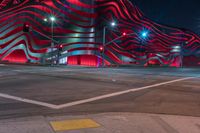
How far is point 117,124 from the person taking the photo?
261 inches

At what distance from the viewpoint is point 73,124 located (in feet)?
21.6

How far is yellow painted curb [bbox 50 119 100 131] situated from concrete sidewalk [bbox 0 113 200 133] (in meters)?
0.03

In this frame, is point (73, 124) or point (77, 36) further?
point (77, 36)

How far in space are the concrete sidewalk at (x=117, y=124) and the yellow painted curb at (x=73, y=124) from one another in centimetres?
3

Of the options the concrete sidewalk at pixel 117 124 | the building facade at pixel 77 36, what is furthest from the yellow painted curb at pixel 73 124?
the building facade at pixel 77 36

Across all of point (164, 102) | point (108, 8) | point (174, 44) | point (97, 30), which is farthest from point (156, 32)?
point (164, 102)

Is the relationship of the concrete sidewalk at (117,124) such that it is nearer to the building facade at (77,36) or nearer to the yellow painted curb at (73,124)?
the yellow painted curb at (73,124)

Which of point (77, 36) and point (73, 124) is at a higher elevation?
point (77, 36)

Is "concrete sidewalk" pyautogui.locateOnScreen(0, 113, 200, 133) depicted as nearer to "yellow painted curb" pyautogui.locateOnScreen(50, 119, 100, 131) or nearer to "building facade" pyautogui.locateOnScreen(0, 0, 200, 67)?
"yellow painted curb" pyautogui.locateOnScreen(50, 119, 100, 131)

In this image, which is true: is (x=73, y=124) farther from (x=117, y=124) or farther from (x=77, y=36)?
(x=77, y=36)

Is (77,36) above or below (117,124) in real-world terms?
above

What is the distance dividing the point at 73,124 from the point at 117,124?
1.16m

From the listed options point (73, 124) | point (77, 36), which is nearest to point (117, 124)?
point (73, 124)

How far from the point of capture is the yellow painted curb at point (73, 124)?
620 cm
